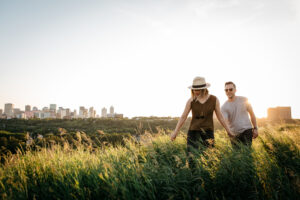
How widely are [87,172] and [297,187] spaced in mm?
3130

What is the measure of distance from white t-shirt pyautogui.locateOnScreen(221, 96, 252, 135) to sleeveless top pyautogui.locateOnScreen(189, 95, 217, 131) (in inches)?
35.8

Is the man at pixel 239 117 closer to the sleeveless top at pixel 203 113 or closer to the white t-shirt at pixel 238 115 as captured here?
the white t-shirt at pixel 238 115

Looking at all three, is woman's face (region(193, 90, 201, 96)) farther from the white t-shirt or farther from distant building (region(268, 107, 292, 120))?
distant building (region(268, 107, 292, 120))

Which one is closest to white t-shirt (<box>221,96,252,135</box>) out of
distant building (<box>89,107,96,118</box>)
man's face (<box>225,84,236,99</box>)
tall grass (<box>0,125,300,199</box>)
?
man's face (<box>225,84,236,99</box>)

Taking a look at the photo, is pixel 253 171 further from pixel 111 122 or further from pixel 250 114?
pixel 111 122

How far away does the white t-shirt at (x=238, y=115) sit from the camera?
4.21 metres

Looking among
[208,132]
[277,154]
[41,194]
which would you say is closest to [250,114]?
[277,154]

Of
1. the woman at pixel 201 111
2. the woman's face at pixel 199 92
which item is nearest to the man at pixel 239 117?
the woman at pixel 201 111

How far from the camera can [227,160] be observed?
3279 millimetres

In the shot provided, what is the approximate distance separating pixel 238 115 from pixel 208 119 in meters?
1.03

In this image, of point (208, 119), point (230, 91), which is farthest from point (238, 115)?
point (208, 119)

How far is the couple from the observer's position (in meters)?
3.71

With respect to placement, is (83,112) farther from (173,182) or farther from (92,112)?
(173,182)

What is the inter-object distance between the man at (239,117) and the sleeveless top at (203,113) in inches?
34.8
